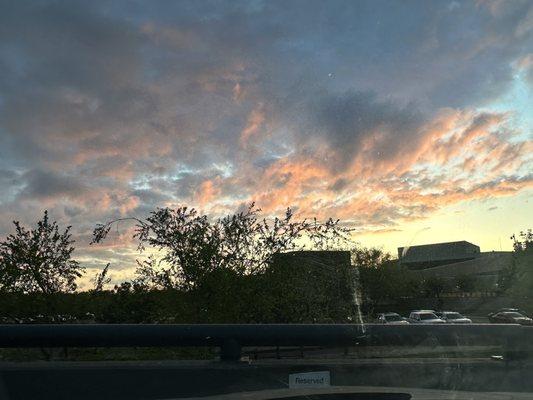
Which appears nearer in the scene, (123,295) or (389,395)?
(389,395)

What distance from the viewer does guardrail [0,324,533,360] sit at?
3.31 m

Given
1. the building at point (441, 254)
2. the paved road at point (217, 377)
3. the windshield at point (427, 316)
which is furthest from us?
the building at point (441, 254)

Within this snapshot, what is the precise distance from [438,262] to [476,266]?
141 ft

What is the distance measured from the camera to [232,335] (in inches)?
133

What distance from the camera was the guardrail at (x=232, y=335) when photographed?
10.9ft

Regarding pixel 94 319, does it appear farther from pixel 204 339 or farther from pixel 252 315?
pixel 204 339

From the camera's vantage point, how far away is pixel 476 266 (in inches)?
3725

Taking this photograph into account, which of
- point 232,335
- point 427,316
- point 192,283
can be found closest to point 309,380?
point 232,335

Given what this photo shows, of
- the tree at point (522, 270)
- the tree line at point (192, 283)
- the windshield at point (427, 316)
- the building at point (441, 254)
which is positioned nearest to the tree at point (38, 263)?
the tree line at point (192, 283)

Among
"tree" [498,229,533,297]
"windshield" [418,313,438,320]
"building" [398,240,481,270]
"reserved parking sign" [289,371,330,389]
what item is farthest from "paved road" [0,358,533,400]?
"building" [398,240,481,270]

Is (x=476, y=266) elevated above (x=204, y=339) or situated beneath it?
elevated above

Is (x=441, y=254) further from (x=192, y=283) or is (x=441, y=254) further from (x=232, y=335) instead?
(x=232, y=335)

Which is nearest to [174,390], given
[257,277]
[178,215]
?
[257,277]

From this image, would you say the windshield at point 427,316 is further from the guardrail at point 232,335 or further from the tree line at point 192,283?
the guardrail at point 232,335
